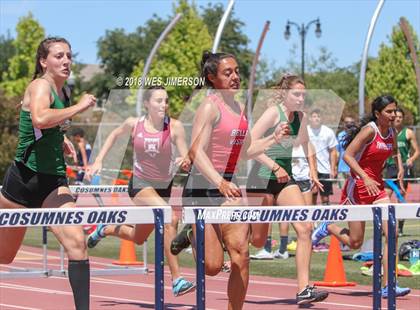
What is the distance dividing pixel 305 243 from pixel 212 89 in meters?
2.47

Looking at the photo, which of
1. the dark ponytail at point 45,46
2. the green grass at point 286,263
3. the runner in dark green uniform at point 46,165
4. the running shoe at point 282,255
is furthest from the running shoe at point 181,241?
the running shoe at point 282,255

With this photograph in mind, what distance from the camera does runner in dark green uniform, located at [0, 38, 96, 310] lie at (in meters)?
7.09

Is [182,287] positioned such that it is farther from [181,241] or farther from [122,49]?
[122,49]

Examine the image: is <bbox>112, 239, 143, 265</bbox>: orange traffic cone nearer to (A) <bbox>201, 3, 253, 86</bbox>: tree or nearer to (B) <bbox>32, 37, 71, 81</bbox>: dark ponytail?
(B) <bbox>32, 37, 71, 81</bbox>: dark ponytail

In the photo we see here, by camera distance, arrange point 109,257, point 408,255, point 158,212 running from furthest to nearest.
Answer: point 109,257, point 408,255, point 158,212

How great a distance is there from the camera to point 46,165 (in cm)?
738

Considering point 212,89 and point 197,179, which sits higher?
point 212,89

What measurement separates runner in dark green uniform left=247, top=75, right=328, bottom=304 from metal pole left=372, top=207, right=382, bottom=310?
2.52m

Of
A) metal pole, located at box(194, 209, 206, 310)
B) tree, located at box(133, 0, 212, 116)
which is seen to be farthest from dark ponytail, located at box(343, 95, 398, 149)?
tree, located at box(133, 0, 212, 116)

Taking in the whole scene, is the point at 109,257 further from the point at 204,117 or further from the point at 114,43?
the point at 114,43

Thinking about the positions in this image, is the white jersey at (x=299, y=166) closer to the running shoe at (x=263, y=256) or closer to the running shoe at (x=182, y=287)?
the running shoe at (x=263, y=256)

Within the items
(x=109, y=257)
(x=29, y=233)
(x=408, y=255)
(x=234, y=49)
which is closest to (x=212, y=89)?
(x=408, y=255)

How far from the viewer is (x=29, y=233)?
2128cm

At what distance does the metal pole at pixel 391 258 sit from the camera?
275 inches
